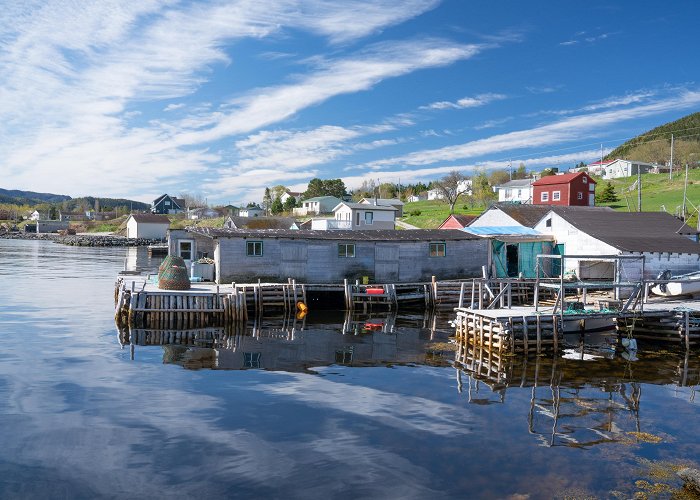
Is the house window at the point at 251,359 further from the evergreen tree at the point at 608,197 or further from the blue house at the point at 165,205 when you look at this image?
the blue house at the point at 165,205

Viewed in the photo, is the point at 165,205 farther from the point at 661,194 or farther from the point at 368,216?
the point at 661,194

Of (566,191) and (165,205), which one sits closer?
(566,191)

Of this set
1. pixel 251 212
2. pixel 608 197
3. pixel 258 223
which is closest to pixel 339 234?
pixel 258 223

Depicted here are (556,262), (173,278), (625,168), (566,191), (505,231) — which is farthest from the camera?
(625,168)

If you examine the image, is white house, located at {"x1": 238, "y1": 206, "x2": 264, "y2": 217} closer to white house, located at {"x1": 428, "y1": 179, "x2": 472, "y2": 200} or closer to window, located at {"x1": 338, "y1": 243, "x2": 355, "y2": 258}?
white house, located at {"x1": 428, "y1": 179, "x2": 472, "y2": 200}

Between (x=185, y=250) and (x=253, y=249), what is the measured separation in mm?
6378

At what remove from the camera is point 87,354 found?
22609mm

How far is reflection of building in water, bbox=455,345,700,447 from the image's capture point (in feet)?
49.0

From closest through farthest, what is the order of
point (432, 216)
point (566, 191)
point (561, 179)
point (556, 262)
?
1. point (556, 262)
2. point (566, 191)
3. point (561, 179)
4. point (432, 216)

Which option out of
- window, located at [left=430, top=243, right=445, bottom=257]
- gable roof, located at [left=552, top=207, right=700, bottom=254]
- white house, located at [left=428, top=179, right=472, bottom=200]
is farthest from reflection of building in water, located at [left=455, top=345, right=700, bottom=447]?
white house, located at [left=428, top=179, right=472, bottom=200]

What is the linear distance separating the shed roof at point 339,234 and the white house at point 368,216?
31.3 meters

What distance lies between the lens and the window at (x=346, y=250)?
37.3m

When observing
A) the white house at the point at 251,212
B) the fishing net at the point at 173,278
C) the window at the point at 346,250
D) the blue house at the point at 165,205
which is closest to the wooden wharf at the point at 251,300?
the fishing net at the point at 173,278

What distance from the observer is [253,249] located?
1393 inches
